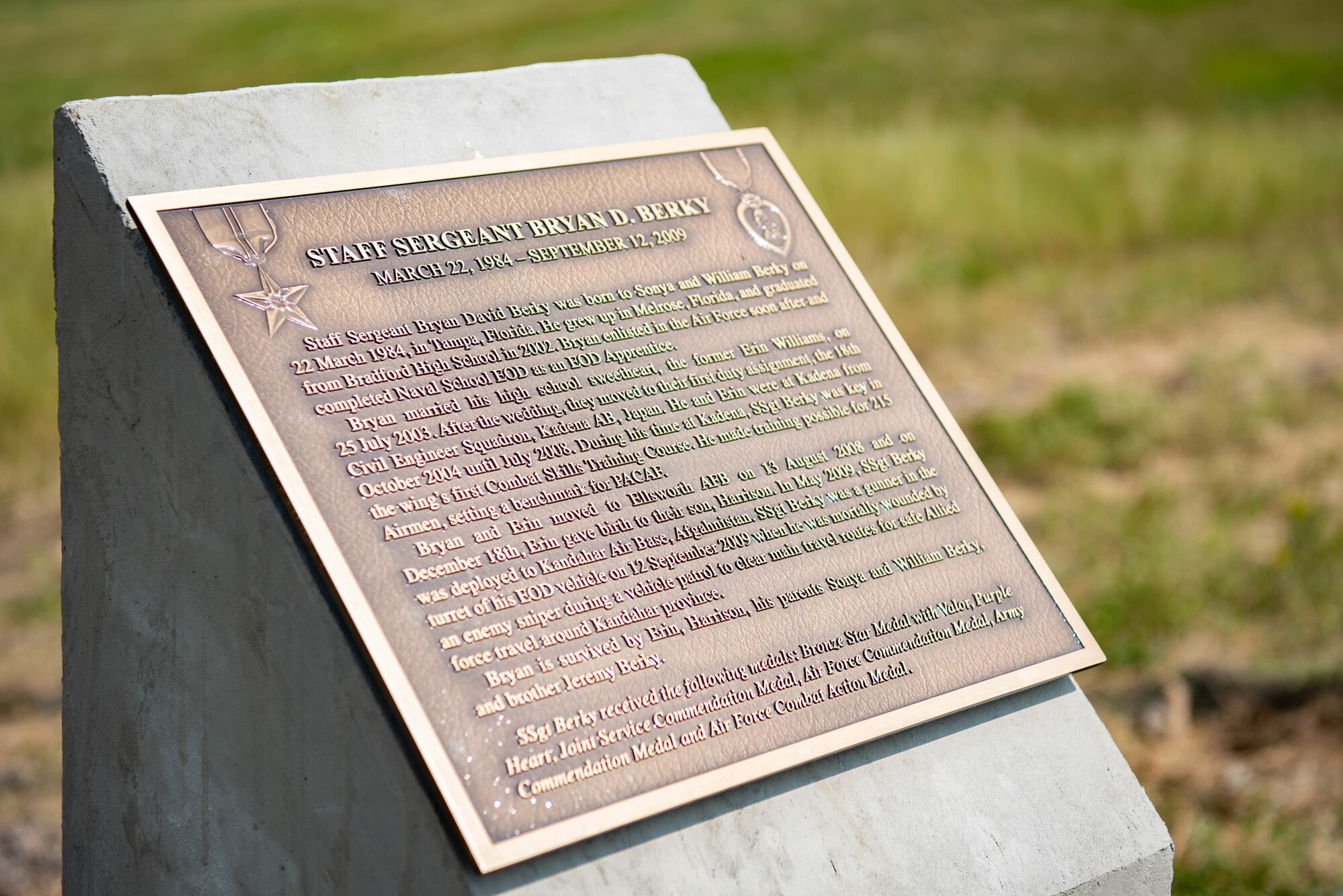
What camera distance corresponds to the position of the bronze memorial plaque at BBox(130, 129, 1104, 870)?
1760 mm

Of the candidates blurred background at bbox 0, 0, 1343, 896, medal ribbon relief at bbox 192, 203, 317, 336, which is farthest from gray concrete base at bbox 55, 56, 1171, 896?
blurred background at bbox 0, 0, 1343, 896

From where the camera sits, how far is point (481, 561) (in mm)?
1834

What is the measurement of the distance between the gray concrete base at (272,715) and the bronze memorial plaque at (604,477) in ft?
0.25

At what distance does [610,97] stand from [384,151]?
539 millimetres

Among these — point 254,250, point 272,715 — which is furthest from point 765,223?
point 272,715

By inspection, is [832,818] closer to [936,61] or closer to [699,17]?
[936,61]

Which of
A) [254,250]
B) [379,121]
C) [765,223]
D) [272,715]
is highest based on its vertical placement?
[379,121]

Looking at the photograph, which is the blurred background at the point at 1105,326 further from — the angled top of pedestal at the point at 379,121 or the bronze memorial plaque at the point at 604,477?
the bronze memorial plaque at the point at 604,477

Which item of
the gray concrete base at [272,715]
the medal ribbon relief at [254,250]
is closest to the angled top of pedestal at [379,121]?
the gray concrete base at [272,715]

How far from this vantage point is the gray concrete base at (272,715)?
179 centimetres

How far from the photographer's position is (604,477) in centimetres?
201

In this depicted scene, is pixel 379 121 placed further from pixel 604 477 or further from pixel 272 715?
pixel 272 715

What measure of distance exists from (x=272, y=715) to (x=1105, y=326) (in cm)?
548

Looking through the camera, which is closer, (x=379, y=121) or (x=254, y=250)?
(x=254, y=250)
